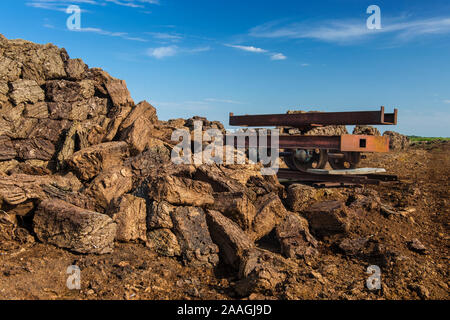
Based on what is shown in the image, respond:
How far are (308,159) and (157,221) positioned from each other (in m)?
6.50

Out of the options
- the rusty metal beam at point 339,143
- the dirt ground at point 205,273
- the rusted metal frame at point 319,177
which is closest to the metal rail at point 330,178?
the rusted metal frame at point 319,177

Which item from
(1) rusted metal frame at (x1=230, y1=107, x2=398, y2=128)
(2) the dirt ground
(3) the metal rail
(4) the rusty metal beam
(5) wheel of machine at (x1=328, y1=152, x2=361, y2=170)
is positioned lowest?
(2) the dirt ground

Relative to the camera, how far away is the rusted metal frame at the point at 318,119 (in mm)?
9359

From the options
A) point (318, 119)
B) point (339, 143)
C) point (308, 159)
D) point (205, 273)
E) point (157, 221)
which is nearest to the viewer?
point (205, 273)

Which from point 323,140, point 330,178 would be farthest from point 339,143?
point 330,178

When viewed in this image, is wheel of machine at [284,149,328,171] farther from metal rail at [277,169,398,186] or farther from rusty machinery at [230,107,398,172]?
metal rail at [277,169,398,186]

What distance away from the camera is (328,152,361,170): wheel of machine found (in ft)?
34.8

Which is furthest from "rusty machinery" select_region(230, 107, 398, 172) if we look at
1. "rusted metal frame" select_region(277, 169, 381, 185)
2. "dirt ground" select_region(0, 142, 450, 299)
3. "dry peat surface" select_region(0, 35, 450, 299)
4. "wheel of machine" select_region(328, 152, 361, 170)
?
"dirt ground" select_region(0, 142, 450, 299)

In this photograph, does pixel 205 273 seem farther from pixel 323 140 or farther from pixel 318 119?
pixel 318 119

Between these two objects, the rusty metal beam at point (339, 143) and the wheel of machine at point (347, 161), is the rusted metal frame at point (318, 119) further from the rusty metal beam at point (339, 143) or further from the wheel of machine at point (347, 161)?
the wheel of machine at point (347, 161)

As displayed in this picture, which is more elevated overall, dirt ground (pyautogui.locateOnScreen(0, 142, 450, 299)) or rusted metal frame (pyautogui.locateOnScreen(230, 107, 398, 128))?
rusted metal frame (pyautogui.locateOnScreen(230, 107, 398, 128))

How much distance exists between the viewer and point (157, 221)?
611 cm

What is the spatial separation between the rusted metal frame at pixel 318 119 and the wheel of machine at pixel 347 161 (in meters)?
1.31

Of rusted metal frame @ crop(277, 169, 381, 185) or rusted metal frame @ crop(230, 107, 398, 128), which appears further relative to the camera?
rusted metal frame @ crop(277, 169, 381, 185)
